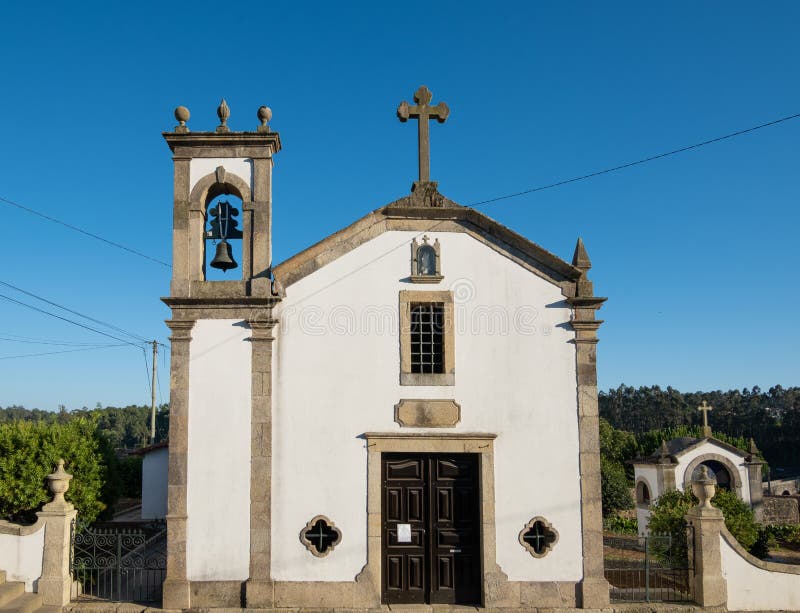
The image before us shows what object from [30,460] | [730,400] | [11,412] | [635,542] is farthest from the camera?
[11,412]

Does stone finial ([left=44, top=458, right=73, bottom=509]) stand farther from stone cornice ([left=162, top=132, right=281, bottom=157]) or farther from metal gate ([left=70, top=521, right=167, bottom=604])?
stone cornice ([left=162, top=132, right=281, bottom=157])

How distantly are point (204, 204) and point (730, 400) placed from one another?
10246 cm

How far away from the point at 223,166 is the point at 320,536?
21.8 ft

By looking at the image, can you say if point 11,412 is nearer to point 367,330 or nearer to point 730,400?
point 730,400

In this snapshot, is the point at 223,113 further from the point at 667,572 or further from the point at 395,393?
the point at 667,572

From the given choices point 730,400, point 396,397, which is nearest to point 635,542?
point 396,397

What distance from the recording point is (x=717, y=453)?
27797 mm

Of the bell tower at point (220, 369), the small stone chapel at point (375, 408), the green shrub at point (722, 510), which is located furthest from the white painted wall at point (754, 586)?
the bell tower at point (220, 369)

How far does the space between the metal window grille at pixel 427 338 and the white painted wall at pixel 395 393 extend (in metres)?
0.31

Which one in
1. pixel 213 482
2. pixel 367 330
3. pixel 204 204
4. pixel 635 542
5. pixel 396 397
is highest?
pixel 204 204

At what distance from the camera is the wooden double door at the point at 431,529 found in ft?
35.1

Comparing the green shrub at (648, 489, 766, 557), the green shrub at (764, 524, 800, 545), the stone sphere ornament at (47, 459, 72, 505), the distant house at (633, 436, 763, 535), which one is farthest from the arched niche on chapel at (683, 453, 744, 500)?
the stone sphere ornament at (47, 459, 72, 505)

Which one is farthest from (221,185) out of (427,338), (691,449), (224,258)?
(691,449)

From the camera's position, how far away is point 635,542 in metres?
22.9
